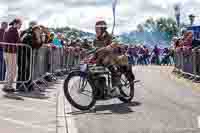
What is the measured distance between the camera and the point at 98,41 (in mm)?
10336

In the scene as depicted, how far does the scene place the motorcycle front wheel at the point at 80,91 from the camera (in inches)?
384

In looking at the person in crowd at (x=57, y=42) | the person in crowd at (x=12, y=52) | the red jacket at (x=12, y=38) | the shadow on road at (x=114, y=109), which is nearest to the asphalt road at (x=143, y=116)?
the shadow on road at (x=114, y=109)

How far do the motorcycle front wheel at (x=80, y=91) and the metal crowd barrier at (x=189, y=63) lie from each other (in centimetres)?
749

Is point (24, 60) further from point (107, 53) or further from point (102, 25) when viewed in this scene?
point (107, 53)

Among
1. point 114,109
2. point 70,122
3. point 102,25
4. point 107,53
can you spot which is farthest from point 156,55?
Result: point 70,122

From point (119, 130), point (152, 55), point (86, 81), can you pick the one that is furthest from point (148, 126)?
point (152, 55)

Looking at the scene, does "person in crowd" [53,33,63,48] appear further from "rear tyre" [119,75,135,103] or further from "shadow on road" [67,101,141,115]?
"shadow on road" [67,101,141,115]

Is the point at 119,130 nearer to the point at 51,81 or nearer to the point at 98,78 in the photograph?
the point at 98,78

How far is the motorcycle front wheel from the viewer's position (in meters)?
9.75

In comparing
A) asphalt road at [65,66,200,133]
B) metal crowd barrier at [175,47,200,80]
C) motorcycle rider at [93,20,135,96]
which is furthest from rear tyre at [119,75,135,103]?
metal crowd barrier at [175,47,200,80]

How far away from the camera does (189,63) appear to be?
1812 cm

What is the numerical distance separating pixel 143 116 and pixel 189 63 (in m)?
9.57

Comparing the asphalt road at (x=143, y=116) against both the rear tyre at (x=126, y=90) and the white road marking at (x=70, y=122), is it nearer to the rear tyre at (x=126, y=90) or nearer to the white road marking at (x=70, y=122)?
the white road marking at (x=70, y=122)

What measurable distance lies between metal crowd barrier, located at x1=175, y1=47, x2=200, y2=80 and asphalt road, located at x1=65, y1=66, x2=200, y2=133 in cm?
462
